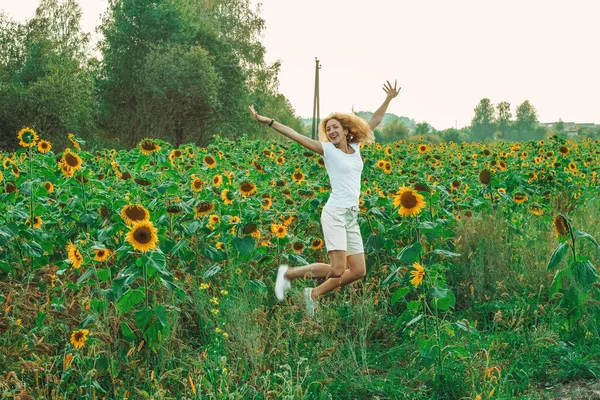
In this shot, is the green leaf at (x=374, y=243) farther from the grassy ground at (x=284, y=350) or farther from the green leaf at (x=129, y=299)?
the green leaf at (x=129, y=299)

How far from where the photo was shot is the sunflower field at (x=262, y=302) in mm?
3512

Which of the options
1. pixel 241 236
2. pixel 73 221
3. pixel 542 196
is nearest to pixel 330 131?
pixel 241 236

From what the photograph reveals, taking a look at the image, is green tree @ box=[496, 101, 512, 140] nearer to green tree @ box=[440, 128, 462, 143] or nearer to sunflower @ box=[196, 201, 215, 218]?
green tree @ box=[440, 128, 462, 143]

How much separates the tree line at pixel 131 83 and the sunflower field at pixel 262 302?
83.0 ft

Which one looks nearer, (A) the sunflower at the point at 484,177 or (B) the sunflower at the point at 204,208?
(B) the sunflower at the point at 204,208

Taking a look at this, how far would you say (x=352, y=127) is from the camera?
5.02 m

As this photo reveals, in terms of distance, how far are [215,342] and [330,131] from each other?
179cm

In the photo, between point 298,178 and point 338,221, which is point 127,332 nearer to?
point 338,221

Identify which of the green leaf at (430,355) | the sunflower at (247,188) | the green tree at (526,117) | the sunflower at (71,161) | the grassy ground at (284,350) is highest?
the green tree at (526,117)

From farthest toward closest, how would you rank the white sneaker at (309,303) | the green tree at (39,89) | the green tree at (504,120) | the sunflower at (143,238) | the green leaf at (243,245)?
the green tree at (504,120)
the green tree at (39,89)
the white sneaker at (309,303)
the green leaf at (243,245)
the sunflower at (143,238)

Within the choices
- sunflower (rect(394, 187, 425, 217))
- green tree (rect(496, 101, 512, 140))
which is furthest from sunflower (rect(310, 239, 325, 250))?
green tree (rect(496, 101, 512, 140))

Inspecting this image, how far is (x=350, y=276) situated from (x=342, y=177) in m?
0.71

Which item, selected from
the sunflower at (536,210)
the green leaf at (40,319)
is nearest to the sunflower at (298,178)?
the sunflower at (536,210)

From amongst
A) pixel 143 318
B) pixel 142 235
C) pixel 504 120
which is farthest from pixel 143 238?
pixel 504 120
